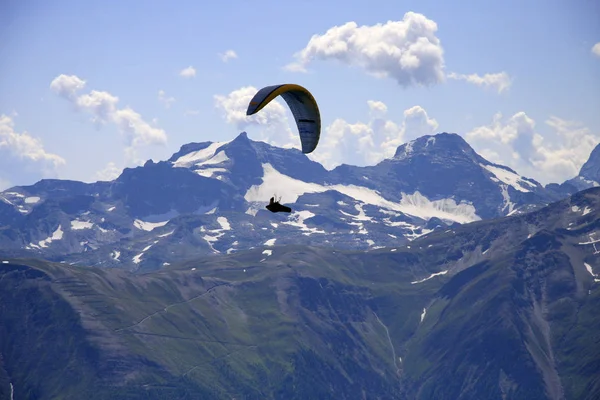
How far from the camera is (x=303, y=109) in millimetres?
126625

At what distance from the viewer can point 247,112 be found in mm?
113375

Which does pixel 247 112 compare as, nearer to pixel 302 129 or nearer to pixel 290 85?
pixel 290 85

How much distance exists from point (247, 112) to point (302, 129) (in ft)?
55.7

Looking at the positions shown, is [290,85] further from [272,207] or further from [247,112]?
[272,207]

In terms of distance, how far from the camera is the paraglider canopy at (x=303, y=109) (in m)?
118

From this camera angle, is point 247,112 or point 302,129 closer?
point 247,112

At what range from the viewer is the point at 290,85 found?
4685 inches

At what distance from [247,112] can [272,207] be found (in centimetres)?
1185

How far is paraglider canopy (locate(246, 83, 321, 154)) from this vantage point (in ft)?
388

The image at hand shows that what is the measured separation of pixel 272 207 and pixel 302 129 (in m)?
17.3

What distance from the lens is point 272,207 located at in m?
116

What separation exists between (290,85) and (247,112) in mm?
8483

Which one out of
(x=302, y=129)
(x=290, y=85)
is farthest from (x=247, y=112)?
(x=302, y=129)

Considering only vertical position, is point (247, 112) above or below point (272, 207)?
above
